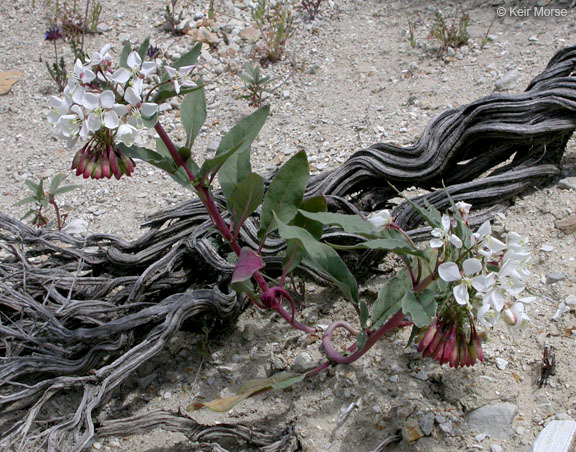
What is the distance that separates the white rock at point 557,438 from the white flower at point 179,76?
1.38 meters

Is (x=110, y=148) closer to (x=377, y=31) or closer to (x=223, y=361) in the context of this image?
(x=223, y=361)

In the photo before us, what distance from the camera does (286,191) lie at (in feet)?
6.09

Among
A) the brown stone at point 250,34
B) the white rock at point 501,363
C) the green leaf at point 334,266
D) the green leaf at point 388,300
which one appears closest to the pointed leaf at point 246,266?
the green leaf at point 334,266

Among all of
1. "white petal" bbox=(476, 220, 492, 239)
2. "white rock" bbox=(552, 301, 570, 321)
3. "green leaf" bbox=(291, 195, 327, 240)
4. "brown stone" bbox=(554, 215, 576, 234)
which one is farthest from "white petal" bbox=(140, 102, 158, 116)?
"brown stone" bbox=(554, 215, 576, 234)

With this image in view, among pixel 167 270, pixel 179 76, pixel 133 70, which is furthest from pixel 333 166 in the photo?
pixel 133 70

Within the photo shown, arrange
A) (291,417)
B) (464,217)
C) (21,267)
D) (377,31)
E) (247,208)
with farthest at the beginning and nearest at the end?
1. (377,31)
2. (21,267)
3. (291,417)
4. (247,208)
5. (464,217)

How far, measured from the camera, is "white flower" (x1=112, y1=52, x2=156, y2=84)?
5.23ft

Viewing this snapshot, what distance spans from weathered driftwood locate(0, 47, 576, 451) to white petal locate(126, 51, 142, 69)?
0.84 meters

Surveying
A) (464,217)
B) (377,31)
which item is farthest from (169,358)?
(377,31)

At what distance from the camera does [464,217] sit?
163cm

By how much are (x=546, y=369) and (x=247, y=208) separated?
3.43 ft

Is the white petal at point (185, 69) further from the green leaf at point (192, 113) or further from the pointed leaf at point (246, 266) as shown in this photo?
the pointed leaf at point (246, 266)

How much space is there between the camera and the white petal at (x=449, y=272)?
4.66 feet

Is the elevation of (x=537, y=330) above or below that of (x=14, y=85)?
above
